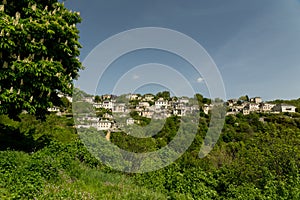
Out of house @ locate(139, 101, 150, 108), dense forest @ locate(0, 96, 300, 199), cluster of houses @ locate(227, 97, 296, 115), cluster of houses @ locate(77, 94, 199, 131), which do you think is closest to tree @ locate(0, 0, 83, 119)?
dense forest @ locate(0, 96, 300, 199)

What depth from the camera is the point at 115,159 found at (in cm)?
1024

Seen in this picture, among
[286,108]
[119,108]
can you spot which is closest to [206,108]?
[119,108]

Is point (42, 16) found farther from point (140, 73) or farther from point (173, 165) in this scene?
point (173, 165)

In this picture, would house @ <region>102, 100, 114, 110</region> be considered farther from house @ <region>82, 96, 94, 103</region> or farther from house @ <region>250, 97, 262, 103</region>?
house @ <region>250, 97, 262, 103</region>

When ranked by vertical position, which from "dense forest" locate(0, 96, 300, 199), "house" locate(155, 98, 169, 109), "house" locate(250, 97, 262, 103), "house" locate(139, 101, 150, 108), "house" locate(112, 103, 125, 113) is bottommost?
"dense forest" locate(0, 96, 300, 199)

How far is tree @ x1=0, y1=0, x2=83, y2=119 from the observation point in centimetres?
767

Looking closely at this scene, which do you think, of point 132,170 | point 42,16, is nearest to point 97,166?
point 132,170

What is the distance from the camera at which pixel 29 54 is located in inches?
330

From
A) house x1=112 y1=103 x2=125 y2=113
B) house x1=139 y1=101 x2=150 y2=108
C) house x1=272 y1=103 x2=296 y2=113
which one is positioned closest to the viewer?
house x1=112 y1=103 x2=125 y2=113

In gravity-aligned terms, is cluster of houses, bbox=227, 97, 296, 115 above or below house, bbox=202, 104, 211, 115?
above

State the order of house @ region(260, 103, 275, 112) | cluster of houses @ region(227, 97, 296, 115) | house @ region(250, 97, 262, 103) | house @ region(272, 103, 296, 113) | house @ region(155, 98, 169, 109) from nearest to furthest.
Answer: house @ region(155, 98, 169, 109) → cluster of houses @ region(227, 97, 296, 115) → house @ region(272, 103, 296, 113) → house @ region(260, 103, 275, 112) → house @ region(250, 97, 262, 103)

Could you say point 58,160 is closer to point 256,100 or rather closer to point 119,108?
point 119,108

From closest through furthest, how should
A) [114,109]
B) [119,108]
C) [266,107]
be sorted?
[114,109] → [119,108] → [266,107]

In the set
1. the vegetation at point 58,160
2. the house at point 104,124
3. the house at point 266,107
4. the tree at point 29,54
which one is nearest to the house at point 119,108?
the house at point 104,124
